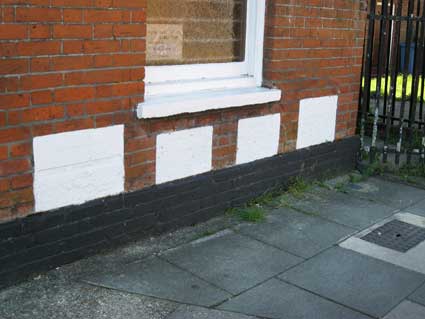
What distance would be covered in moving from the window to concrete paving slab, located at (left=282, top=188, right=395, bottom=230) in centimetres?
100

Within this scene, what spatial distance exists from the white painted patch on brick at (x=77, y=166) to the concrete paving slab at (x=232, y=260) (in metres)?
0.69

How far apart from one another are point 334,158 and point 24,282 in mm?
3592

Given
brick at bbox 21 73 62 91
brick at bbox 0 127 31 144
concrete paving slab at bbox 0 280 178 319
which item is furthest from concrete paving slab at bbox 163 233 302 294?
brick at bbox 21 73 62 91

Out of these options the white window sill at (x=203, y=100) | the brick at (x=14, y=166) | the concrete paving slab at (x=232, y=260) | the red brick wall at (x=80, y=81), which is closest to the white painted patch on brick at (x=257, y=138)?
the red brick wall at (x=80, y=81)

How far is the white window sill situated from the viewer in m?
4.17

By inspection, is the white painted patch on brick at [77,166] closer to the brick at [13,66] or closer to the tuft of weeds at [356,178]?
the brick at [13,66]

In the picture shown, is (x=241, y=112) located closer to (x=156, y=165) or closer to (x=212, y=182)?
(x=212, y=182)

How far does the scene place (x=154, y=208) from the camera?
14.4 feet

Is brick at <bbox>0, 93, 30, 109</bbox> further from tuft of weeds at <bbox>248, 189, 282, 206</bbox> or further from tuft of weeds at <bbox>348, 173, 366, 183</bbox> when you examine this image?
tuft of weeds at <bbox>348, 173, 366, 183</bbox>

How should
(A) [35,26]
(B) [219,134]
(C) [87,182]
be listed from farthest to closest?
(B) [219,134] < (C) [87,182] < (A) [35,26]

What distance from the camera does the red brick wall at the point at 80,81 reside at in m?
3.39

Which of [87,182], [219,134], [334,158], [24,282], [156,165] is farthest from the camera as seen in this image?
[334,158]

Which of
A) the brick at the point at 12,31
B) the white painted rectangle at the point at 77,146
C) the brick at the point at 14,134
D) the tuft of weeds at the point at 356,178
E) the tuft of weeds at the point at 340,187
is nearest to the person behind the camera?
the brick at the point at 12,31

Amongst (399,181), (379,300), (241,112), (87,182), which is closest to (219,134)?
(241,112)
